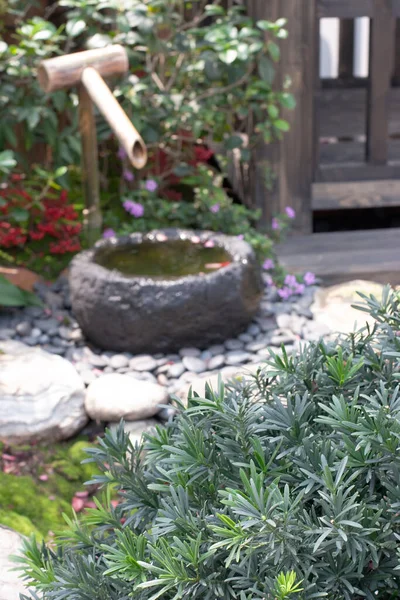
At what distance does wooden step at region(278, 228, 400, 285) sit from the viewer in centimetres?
448

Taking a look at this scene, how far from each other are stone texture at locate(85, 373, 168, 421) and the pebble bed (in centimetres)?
22

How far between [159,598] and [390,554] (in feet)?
1.27

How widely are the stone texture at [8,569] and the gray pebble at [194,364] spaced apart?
133cm

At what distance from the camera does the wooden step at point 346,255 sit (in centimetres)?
448

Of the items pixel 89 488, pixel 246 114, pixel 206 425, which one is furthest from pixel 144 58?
pixel 206 425

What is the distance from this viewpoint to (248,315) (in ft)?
12.3

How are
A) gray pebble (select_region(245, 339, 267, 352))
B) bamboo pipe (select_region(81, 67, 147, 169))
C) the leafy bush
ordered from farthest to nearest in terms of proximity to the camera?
1. gray pebble (select_region(245, 339, 267, 352))
2. bamboo pipe (select_region(81, 67, 147, 169))
3. the leafy bush

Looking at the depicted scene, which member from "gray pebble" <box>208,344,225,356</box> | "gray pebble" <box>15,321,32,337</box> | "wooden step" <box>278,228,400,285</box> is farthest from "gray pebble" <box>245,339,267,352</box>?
"gray pebble" <box>15,321,32,337</box>

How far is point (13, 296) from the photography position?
3.85 meters

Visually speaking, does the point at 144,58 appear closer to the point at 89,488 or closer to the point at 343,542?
the point at 89,488

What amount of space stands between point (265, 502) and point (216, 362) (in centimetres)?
236

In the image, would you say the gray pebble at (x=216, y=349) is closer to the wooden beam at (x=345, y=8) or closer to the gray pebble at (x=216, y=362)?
the gray pebble at (x=216, y=362)

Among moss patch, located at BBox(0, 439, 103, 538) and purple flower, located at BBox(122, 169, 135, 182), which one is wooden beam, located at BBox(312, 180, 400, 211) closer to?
purple flower, located at BBox(122, 169, 135, 182)

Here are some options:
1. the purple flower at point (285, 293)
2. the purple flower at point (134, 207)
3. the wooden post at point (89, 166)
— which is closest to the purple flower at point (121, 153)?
the purple flower at point (134, 207)
